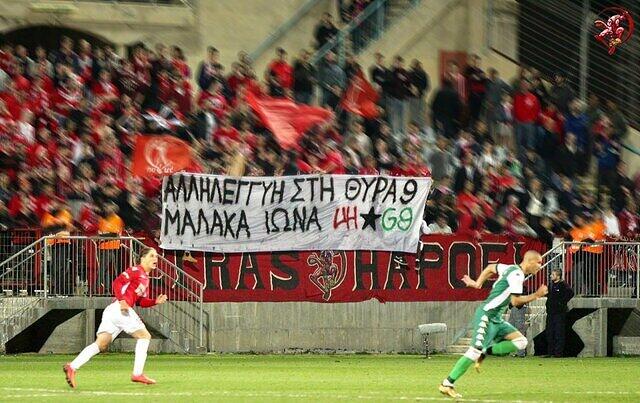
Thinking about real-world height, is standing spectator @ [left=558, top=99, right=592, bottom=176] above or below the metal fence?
above

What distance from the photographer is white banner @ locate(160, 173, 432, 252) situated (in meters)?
→ 30.4

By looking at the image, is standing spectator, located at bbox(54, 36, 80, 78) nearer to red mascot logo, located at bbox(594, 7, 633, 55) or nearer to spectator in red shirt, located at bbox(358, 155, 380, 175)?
spectator in red shirt, located at bbox(358, 155, 380, 175)

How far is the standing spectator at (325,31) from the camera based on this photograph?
34.7 meters

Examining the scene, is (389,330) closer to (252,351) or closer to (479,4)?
(252,351)

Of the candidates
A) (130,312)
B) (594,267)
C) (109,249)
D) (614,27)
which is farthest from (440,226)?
(130,312)

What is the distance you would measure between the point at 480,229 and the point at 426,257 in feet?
3.83

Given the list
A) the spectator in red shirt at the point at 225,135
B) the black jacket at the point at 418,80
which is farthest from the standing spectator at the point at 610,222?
the spectator in red shirt at the point at 225,135

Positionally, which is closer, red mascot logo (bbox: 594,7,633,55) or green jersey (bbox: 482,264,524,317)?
green jersey (bbox: 482,264,524,317)

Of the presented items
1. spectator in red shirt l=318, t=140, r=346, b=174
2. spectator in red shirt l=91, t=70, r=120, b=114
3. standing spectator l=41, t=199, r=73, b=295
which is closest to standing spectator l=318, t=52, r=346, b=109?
spectator in red shirt l=318, t=140, r=346, b=174

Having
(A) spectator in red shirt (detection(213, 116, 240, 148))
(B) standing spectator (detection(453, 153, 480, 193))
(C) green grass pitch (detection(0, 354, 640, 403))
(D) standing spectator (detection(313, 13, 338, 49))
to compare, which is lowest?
(C) green grass pitch (detection(0, 354, 640, 403))

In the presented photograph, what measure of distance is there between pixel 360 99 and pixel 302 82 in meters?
1.21

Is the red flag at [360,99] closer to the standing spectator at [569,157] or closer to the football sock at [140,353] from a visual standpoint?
the standing spectator at [569,157]

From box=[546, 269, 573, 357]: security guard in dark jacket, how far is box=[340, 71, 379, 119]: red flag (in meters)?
5.20

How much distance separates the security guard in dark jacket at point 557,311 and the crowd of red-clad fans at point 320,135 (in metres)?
1.39
